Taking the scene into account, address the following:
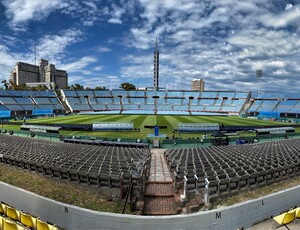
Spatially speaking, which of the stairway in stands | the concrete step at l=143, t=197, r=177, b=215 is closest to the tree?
the stairway in stands

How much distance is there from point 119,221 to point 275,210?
695 centimetres

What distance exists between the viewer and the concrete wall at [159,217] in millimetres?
8344

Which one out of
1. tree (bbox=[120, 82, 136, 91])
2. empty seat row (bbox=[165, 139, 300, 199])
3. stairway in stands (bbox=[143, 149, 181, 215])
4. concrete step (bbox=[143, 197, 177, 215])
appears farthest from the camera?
tree (bbox=[120, 82, 136, 91])

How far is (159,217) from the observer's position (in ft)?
27.4

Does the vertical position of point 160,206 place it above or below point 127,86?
below

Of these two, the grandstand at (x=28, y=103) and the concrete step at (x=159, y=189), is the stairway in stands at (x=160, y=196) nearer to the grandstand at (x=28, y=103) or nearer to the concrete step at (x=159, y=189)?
the concrete step at (x=159, y=189)

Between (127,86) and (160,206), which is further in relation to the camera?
(127,86)

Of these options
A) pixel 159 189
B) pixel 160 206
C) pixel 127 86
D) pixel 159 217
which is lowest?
pixel 160 206

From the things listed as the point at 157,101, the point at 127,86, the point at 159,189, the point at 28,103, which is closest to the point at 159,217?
the point at 159,189

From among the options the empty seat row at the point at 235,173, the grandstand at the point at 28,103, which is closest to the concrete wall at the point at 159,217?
the empty seat row at the point at 235,173

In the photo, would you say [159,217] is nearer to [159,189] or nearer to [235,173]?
[159,189]

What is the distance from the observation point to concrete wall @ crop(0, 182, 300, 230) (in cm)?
834

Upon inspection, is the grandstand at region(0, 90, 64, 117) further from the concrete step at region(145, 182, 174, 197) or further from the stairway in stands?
the concrete step at region(145, 182, 174, 197)

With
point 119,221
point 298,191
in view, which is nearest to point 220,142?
point 298,191
